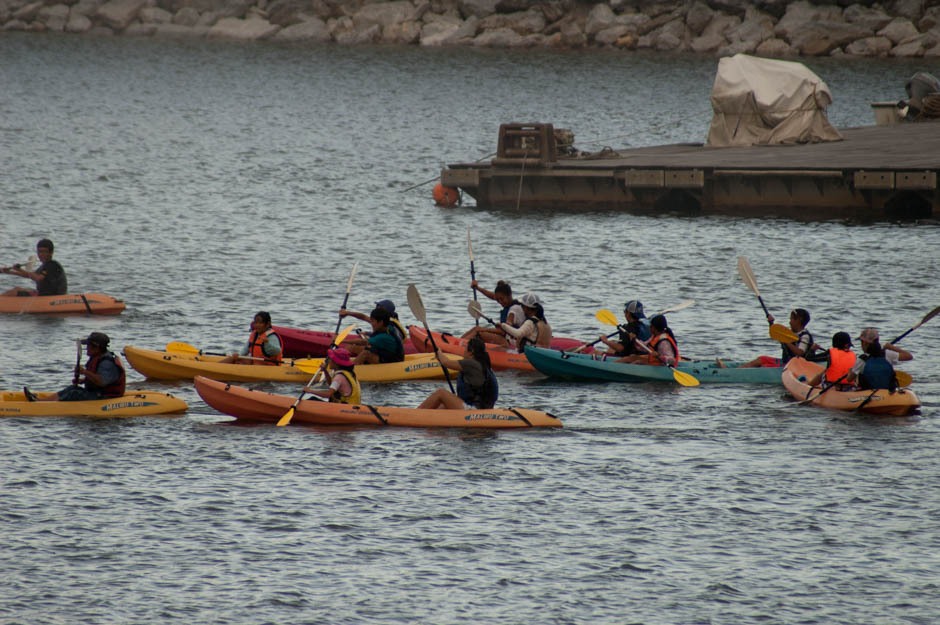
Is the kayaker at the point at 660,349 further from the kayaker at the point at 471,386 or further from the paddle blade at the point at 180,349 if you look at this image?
the paddle blade at the point at 180,349

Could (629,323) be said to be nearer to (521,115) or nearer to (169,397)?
(169,397)

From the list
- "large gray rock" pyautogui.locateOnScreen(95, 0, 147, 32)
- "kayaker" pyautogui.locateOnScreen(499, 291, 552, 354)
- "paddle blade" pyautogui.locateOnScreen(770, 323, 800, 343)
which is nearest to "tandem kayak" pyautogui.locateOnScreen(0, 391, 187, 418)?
"kayaker" pyautogui.locateOnScreen(499, 291, 552, 354)

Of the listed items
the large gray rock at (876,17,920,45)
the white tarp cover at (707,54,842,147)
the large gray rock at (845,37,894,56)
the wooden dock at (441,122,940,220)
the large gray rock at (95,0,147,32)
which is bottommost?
the wooden dock at (441,122,940,220)

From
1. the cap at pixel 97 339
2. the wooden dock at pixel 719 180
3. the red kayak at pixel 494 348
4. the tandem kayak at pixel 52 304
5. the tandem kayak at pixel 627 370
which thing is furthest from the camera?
the wooden dock at pixel 719 180

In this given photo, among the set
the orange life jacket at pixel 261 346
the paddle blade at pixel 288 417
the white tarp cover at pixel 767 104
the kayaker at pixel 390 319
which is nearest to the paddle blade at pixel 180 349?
the orange life jacket at pixel 261 346

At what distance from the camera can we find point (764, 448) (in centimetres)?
2055

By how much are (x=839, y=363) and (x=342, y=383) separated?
318 inches

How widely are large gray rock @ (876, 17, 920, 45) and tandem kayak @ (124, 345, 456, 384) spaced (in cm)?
7849

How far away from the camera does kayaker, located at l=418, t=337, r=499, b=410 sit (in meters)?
20.7

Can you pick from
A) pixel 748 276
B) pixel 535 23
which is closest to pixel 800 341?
pixel 748 276

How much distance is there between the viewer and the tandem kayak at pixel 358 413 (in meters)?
20.9

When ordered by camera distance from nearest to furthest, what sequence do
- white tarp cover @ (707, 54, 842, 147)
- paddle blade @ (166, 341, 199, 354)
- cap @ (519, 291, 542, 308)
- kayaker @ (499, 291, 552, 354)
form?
cap @ (519, 291, 542, 308), paddle blade @ (166, 341, 199, 354), kayaker @ (499, 291, 552, 354), white tarp cover @ (707, 54, 842, 147)

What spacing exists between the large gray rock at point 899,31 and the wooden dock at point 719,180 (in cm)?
5043

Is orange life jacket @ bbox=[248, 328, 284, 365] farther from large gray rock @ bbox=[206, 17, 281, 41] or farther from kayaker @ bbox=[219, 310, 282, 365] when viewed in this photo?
large gray rock @ bbox=[206, 17, 281, 41]
